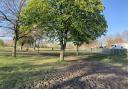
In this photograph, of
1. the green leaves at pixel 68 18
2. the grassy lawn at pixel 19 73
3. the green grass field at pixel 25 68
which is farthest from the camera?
the green leaves at pixel 68 18

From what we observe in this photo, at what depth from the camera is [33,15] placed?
31266 millimetres

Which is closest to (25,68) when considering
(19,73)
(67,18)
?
(19,73)

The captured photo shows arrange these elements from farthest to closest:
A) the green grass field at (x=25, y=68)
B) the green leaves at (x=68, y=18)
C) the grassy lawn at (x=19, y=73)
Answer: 1. the green leaves at (x=68, y=18)
2. the green grass field at (x=25, y=68)
3. the grassy lawn at (x=19, y=73)

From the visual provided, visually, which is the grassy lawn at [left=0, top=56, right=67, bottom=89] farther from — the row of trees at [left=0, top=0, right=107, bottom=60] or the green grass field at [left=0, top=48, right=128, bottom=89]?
the row of trees at [left=0, top=0, right=107, bottom=60]

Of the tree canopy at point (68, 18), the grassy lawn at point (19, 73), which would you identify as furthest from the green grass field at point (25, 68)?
the tree canopy at point (68, 18)

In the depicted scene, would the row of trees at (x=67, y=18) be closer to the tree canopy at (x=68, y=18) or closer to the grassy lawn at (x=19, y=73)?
the tree canopy at (x=68, y=18)

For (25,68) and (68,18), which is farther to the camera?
(68,18)

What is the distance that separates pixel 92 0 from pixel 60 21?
4.11 m

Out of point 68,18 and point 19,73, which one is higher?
point 68,18

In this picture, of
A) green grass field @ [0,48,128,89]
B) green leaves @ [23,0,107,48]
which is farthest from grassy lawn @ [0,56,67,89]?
green leaves @ [23,0,107,48]

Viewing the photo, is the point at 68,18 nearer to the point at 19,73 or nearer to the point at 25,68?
the point at 25,68

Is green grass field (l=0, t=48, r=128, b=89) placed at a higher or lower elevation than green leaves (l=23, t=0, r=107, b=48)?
lower

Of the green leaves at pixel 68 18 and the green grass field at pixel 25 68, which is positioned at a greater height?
the green leaves at pixel 68 18

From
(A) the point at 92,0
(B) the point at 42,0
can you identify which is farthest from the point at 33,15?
(A) the point at 92,0
